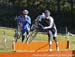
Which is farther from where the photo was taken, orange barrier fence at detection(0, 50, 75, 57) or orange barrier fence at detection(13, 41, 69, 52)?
orange barrier fence at detection(13, 41, 69, 52)

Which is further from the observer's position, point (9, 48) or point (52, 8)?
point (52, 8)

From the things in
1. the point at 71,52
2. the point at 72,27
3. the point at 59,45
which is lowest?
the point at 72,27

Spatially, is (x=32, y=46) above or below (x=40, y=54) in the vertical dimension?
below

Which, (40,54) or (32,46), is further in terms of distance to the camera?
(32,46)

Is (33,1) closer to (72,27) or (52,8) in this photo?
(52,8)

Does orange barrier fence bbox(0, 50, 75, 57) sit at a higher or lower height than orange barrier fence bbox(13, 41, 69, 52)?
higher

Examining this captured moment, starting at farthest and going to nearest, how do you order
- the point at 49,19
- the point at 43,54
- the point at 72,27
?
the point at 72,27 < the point at 49,19 < the point at 43,54

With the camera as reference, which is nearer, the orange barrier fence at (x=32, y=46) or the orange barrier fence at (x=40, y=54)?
the orange barrier fence at (x=40, y=54)

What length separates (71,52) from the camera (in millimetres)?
11398

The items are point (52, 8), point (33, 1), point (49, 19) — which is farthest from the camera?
point (33, 1)

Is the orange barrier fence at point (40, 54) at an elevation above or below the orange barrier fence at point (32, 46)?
above

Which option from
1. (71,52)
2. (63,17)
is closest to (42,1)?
(63,17)

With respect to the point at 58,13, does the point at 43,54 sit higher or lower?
higher

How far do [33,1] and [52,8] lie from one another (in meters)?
3.33
